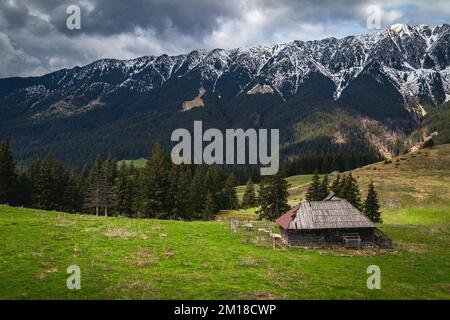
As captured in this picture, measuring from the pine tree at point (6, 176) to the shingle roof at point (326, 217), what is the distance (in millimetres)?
57526

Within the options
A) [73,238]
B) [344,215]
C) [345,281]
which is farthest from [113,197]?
[345,281]

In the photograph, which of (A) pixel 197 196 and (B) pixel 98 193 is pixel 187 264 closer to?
(B) pixel 98 193

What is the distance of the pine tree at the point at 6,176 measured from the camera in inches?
3103

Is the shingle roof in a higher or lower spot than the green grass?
higher

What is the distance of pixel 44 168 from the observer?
3248 inches

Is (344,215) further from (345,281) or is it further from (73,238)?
(73,238)

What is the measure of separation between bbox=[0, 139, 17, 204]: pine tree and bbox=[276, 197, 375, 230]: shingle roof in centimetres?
5753

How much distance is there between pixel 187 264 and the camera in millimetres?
36375

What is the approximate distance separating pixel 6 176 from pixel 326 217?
63606mm

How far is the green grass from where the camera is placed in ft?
95.3

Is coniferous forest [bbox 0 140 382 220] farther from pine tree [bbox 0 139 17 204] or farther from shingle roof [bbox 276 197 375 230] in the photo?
shingle roof [bbox 276 197 375 230]

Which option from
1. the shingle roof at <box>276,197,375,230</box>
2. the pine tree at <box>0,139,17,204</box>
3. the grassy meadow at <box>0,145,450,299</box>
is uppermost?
the pine tree at <box>0,139,17,204</box>

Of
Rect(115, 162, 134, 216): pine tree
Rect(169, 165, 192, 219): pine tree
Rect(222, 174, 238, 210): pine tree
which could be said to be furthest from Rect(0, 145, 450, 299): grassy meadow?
Rect(222, 174, 238, 210): pine tree

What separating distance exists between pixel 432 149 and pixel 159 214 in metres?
119
